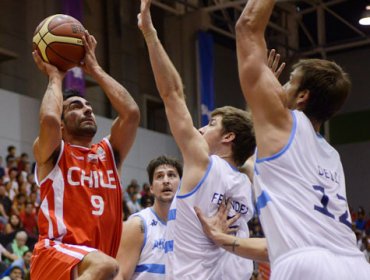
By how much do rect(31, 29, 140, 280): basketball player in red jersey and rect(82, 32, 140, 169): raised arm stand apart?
76mm

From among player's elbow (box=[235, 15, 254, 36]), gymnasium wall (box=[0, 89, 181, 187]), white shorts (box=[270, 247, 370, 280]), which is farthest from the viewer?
gymnasium wall (box=[0, 89, 181, 187])

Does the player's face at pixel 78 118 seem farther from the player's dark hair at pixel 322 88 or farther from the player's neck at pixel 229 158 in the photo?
the player's dark hair at pixel 322 88

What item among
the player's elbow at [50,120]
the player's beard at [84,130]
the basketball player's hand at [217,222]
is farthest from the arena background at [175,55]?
the basketball player's hand at [217,222]

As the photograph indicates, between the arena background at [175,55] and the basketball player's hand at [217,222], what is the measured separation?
13.5 m

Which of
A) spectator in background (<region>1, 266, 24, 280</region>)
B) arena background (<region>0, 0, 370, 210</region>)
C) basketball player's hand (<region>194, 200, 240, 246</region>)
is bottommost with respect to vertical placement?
spectator in background (<region>1, 266, 24, 280</region>)

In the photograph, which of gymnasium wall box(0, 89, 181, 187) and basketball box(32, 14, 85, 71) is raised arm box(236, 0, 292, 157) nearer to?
basketball box(32, 14, 85, 71)


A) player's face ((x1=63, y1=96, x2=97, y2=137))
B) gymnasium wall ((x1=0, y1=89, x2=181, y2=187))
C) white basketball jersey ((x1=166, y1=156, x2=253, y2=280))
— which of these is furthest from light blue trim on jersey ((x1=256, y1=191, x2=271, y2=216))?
gymnasium wall ((x1=0, y1=89, x2=181, y2=187))

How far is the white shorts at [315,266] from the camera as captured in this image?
12.6 ft

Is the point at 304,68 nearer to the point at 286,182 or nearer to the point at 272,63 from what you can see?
the point at 286,182

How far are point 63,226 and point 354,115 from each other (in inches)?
931

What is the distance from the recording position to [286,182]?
4.00m

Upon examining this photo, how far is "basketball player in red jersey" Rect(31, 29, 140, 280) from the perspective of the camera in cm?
554

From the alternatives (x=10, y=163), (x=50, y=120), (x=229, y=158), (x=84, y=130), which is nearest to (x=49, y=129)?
(x=50, y=120)

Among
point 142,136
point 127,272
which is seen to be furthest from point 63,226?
point 142,136
